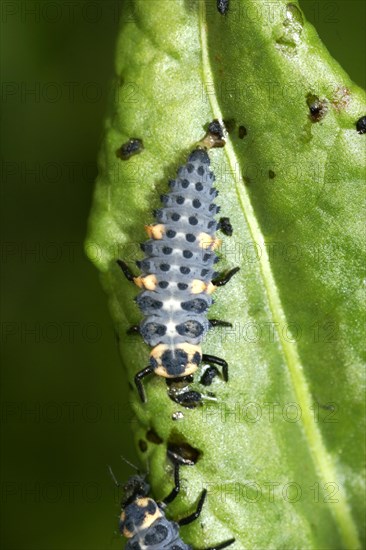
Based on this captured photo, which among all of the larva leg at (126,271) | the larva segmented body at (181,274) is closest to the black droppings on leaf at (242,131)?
the larva segmented body at (181,274)

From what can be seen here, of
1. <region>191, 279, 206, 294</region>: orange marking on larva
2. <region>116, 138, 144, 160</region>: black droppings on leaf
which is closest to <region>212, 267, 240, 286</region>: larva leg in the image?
<region>191, 279, 206, 294</region>: orange marking on larva

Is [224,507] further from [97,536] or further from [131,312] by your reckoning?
[97,536]

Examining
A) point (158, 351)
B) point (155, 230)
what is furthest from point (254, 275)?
point (158, 351)

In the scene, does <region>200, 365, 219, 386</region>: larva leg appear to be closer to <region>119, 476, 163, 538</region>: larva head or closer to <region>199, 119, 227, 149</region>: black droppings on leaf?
<region>119, 476, 163, 538</region>: larva head

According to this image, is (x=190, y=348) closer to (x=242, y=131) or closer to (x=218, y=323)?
(x=218, y=323)

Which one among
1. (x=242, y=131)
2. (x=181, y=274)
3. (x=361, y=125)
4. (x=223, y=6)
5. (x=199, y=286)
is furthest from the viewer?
(x=181, y=274)

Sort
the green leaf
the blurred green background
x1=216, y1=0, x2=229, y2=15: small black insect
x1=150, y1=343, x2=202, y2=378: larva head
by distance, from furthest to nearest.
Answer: the blurred green background → x1=150, y1=343, x2=202, y2=378: larva head → the green leaf → x1=216, y1=0, x2=229, y2=15: small black insect
